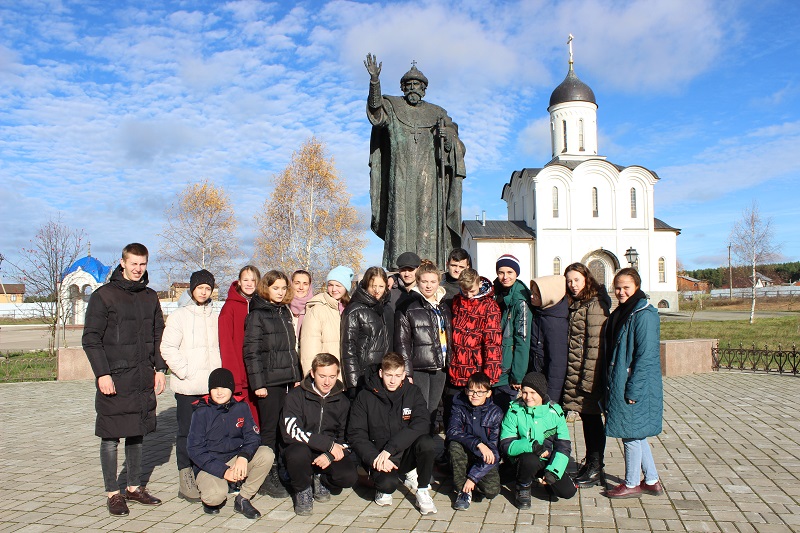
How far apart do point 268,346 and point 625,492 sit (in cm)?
293

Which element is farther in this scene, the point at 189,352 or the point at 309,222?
the point at 309,222

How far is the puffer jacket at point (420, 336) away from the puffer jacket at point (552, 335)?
0.73 metres

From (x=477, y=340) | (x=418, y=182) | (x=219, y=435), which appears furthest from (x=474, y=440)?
(x=418, y=182)

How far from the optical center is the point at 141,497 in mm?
4527

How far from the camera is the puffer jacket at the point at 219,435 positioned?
174 inches

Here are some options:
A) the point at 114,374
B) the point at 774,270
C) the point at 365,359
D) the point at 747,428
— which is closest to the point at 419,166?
the point at 365,359

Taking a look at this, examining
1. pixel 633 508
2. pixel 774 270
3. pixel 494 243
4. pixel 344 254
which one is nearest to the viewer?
pixel 633 508

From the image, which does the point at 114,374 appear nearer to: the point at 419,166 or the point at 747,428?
the point at 419,166

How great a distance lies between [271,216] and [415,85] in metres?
25.3

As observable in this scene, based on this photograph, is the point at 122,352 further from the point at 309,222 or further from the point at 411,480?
the point at 309,222

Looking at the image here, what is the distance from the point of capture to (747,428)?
6.88 meters

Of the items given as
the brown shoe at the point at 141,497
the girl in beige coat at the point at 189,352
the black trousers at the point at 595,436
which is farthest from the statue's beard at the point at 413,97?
the brown shoe at the point at 141,497

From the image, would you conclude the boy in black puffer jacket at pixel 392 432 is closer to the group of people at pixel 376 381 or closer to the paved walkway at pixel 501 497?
the group of people at pixel 376 381

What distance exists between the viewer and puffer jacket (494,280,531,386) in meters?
4.89
